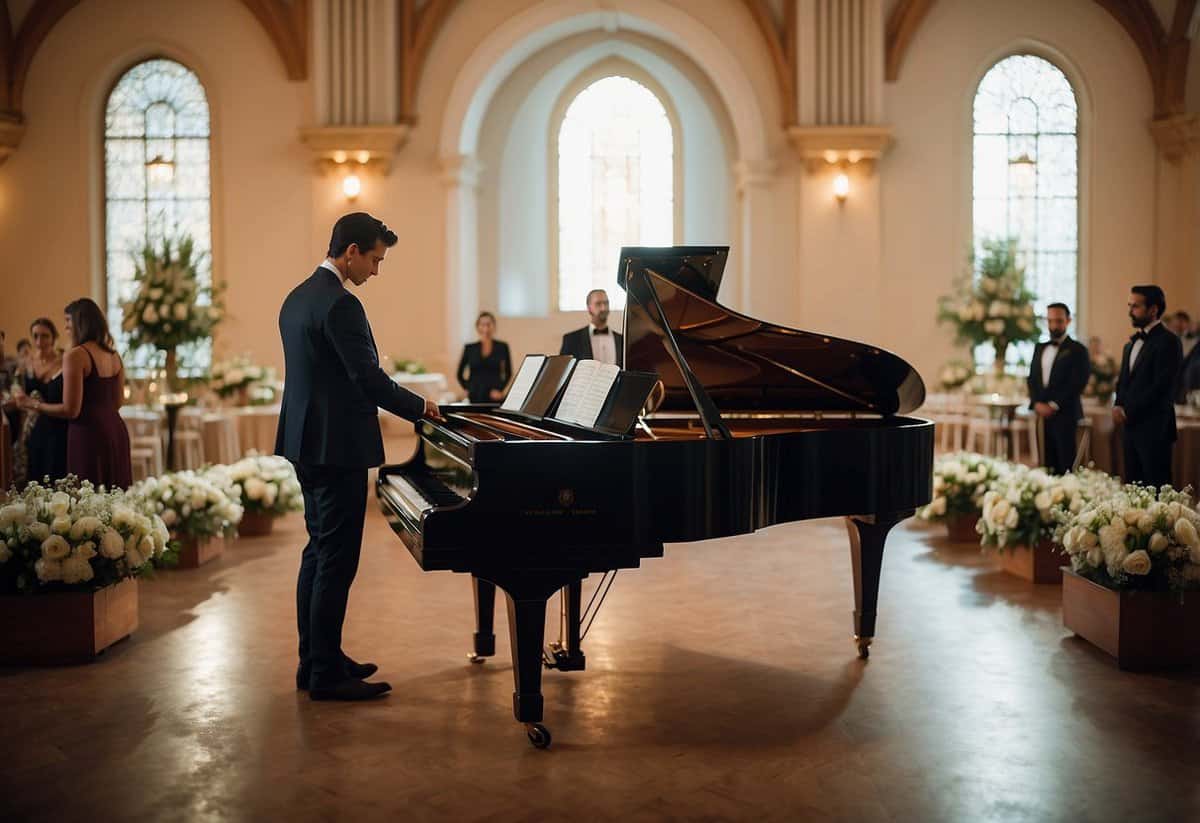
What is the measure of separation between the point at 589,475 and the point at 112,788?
1.66 meters

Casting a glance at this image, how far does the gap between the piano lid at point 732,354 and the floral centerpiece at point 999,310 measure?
5.50 m

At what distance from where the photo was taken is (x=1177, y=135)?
12.3 meters

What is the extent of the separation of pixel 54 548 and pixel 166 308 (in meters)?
4.45

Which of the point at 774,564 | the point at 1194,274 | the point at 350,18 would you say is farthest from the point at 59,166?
the point at 1194,274

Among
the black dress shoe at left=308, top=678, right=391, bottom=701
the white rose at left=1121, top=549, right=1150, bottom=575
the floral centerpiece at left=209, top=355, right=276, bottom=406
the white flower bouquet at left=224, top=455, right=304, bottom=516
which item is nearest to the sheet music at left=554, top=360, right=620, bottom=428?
the black dress shoe at left=308, top=678, right=391, bottom=701

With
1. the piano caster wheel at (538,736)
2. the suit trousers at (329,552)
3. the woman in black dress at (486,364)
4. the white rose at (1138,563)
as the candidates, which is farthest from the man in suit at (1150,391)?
the suit trousers at (329,552)

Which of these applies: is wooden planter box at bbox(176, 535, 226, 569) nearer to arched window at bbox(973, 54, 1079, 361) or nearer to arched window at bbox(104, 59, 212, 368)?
arched window at bbox(104, 59, 212, 368)

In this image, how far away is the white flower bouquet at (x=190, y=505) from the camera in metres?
6.93

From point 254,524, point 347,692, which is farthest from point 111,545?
point 254,524

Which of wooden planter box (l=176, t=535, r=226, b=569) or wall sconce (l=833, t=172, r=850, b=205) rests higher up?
wall sconce (l=833, t=172, r=850, b=205)

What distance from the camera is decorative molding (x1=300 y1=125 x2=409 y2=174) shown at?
12.0 m

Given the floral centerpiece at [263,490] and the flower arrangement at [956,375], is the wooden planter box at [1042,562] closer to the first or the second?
the floral centerpiece at [263,490]

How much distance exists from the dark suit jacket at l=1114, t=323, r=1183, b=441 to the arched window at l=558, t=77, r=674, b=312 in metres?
7.16

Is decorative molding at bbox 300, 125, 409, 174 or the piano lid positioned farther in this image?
decorative molding at bbox 300, 125, 409, 174
